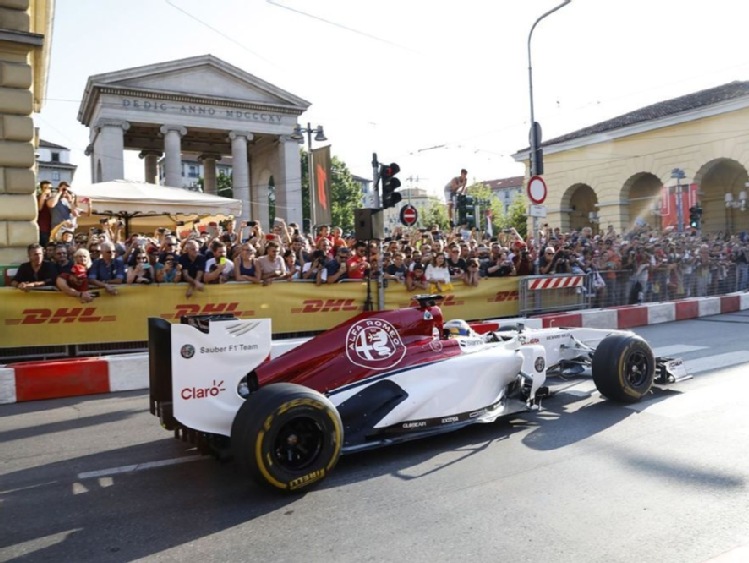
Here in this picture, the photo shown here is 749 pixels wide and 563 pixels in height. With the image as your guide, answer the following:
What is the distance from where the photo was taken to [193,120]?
37.8m

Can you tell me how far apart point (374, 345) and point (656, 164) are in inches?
1230

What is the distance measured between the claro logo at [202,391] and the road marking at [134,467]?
845mm

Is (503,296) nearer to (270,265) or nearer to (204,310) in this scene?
(270,265)

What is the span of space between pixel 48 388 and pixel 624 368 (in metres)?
6.76

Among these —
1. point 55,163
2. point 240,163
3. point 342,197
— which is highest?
point 55,163

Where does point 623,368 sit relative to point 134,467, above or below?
above

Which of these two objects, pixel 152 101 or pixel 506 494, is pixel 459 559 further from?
pixel 152 101

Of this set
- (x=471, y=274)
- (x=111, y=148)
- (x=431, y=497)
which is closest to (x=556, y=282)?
(x=471, y=274)

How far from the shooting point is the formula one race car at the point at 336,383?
175 inches

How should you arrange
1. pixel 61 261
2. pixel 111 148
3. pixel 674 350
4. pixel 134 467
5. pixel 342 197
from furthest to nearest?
1. pixel 342 197
2. pixel 111 148
3. pixel 674 350
4. pixel 61 261
5. pixel 134 467

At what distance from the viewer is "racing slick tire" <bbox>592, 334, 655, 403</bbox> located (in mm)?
6418

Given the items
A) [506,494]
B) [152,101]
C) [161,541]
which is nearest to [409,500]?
[506,494]

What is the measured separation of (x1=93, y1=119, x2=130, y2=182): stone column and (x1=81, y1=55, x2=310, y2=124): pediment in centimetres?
204

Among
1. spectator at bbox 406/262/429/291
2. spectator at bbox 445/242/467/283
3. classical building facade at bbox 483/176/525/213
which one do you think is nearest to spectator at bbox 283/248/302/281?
spectator at bbox 406/262/429/291
